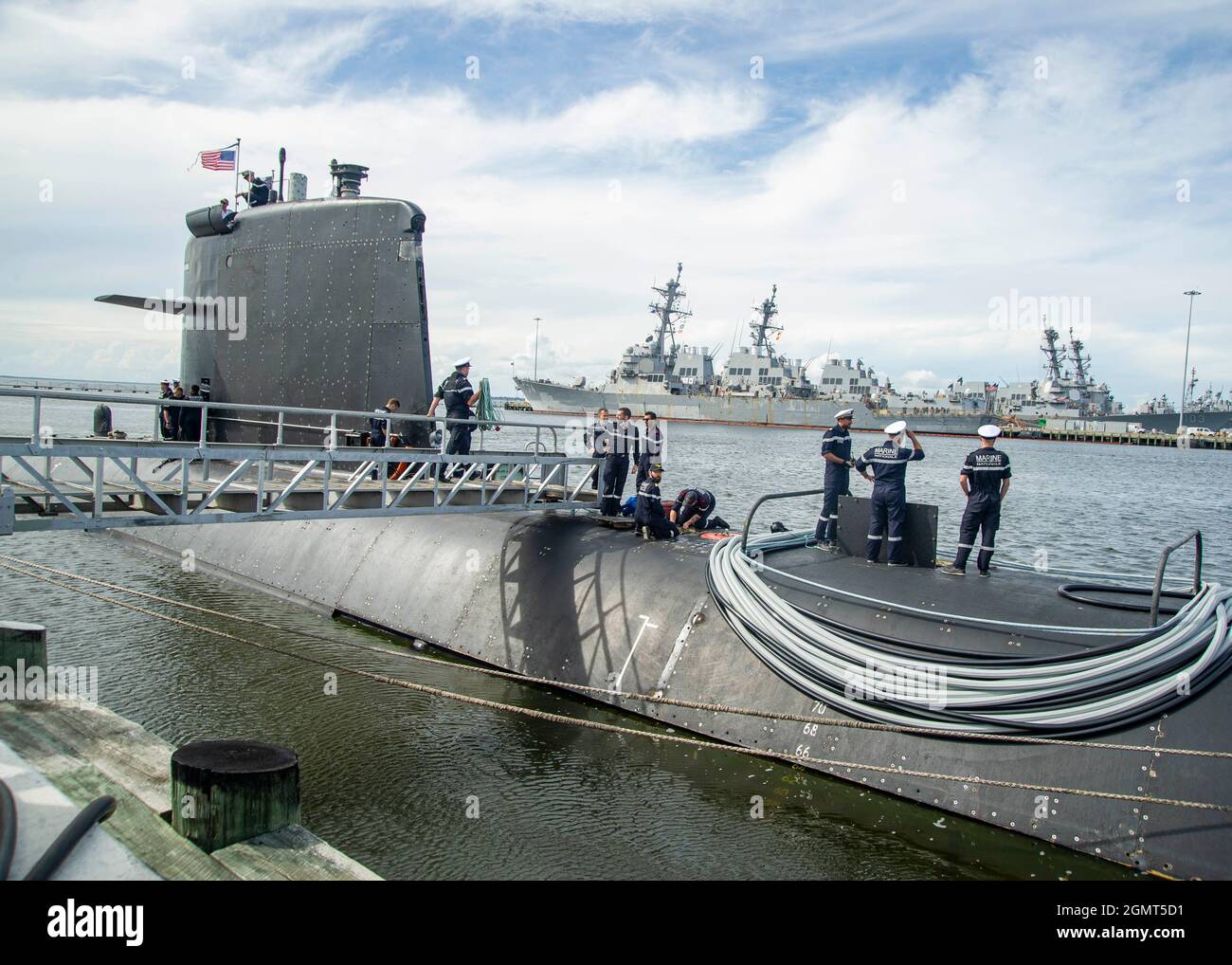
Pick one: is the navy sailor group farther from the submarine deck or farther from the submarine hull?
the submarine hull

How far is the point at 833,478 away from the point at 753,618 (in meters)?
3.51

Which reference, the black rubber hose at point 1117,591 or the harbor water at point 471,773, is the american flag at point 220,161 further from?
the black rubber hose at point 1117,591

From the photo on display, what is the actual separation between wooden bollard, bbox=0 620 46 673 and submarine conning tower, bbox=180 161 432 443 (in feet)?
23.4

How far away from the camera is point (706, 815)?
826 cm

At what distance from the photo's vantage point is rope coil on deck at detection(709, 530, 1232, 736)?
7055 millimetres

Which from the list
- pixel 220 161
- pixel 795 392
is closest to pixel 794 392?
pixel 795 392

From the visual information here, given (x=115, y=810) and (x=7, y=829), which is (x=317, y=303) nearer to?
(x=115, y=810)

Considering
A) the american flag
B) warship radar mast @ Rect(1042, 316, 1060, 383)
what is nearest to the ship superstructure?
warship radar mast @ Rect(1042, 316, 1060, 383)

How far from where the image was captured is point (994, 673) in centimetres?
754

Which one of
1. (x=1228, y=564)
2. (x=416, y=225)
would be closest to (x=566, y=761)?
(x=416, y=225)

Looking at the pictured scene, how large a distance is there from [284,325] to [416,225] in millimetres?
2740

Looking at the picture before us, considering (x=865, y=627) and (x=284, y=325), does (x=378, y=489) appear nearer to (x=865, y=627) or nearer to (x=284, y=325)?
(x=284, y=325)

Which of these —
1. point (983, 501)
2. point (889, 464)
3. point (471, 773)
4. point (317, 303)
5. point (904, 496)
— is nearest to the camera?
point (471, 773)

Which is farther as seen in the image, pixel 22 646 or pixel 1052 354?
pixel 1052 354
